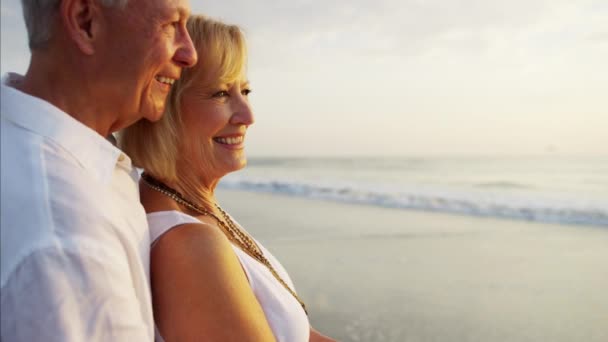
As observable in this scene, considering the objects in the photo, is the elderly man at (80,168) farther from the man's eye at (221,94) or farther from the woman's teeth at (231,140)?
the woman's teeth at (231,140)

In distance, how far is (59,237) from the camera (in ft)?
3.51

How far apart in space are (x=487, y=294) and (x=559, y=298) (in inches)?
29.3

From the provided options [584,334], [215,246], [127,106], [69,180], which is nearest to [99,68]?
[127,106]

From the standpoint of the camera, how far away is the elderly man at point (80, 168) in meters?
1.05

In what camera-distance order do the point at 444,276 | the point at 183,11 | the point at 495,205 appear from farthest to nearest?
1. the point at 495,205
2. the point at 444,276
3. the point at 183,11

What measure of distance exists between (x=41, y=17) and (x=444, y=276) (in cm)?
562

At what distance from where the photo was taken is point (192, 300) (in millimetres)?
1529

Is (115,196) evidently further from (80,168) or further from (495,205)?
(495,205)

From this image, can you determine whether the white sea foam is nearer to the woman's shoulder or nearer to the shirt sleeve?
the woman's shoulder

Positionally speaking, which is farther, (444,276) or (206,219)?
(444,276)

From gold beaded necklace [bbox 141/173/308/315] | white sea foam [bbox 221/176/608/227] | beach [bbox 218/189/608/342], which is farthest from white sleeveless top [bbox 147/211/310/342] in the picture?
white sea foam [bbox 221/176/608/227]

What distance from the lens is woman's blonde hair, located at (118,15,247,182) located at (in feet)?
6.63

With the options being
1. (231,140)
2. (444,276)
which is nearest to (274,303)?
(231,140)

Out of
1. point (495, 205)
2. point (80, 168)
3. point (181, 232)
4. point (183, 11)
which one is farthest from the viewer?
point (495, 205)
